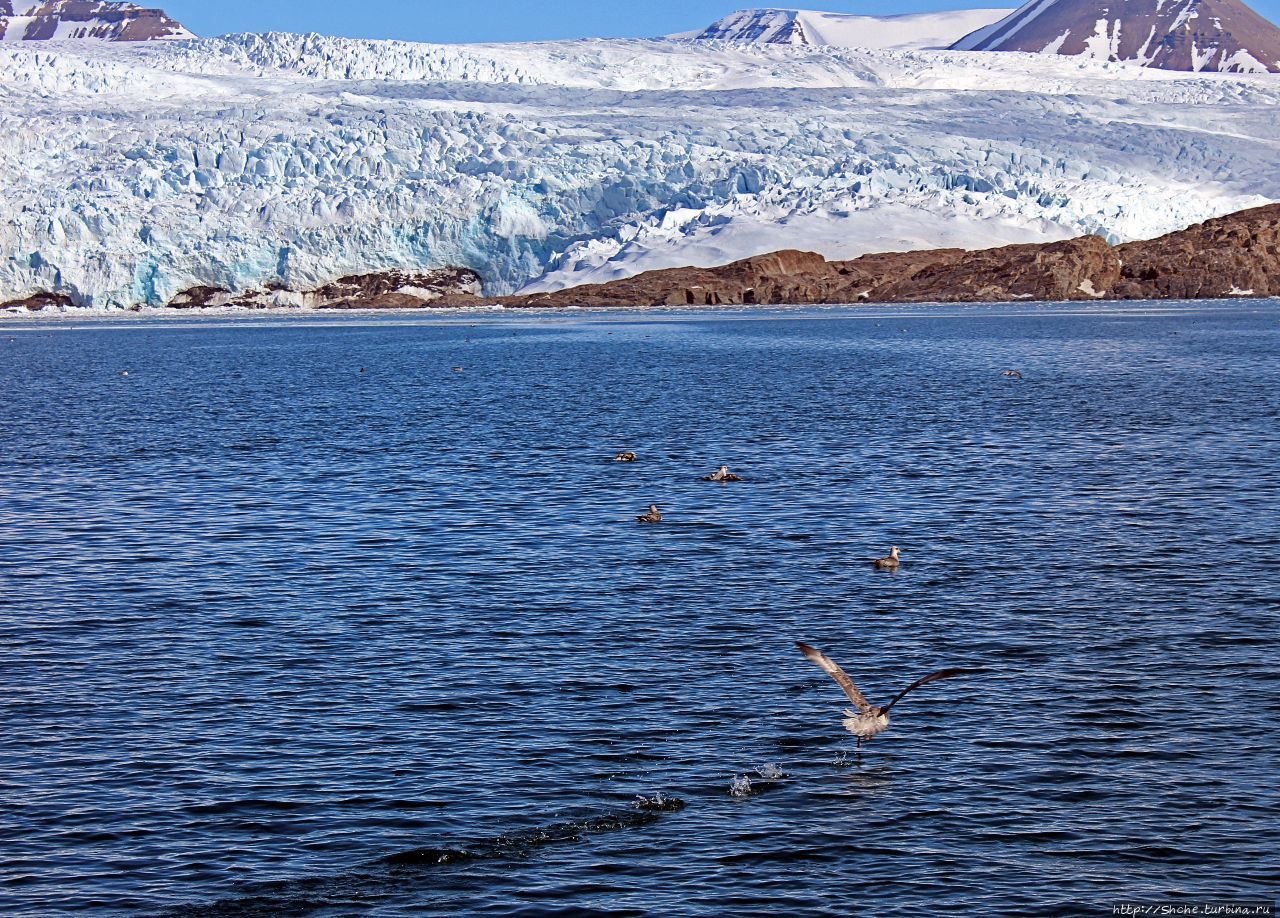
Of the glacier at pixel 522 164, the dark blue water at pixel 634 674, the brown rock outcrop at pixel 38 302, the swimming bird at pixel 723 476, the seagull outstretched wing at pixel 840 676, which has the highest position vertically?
the glacier at pixel 522 164

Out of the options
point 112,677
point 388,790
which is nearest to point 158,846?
point 388,790

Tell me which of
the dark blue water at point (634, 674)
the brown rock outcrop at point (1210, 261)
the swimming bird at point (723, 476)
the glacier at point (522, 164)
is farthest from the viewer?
the brown rock outcrop at point (1210, 261)

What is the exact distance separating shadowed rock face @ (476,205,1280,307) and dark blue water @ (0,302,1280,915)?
372 feet

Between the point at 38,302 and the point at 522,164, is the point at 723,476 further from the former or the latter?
the point at 38,302

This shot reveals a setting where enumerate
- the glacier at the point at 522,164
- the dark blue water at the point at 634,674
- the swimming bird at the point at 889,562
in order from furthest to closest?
1. the glacier at the point at 522,164
2. the swimming bird at the point at 889,562
3. the dark blue water at the point at 634,674

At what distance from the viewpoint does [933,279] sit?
158m

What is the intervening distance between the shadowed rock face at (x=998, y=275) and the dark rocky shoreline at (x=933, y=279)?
0.33 ft

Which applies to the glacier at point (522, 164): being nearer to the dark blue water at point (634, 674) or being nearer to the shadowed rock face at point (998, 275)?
the shadowed rock face at point (998, 275)

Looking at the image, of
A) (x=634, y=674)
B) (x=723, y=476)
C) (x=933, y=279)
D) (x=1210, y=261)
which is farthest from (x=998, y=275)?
(x=634, y=674)

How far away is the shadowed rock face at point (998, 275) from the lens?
148375 millimetres

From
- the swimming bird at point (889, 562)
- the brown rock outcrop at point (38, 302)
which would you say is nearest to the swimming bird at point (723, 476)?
the swimming bird at point (889, 562)

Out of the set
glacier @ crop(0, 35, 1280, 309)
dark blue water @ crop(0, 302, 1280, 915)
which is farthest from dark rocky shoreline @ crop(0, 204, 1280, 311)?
dark blue water @ crop(0, 302, 1280, 915)

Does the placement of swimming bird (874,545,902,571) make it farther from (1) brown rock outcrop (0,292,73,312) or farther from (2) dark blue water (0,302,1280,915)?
(1) brown rock outcrop (0,292,73,312)

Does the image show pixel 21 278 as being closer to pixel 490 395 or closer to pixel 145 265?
pixel 145 265
